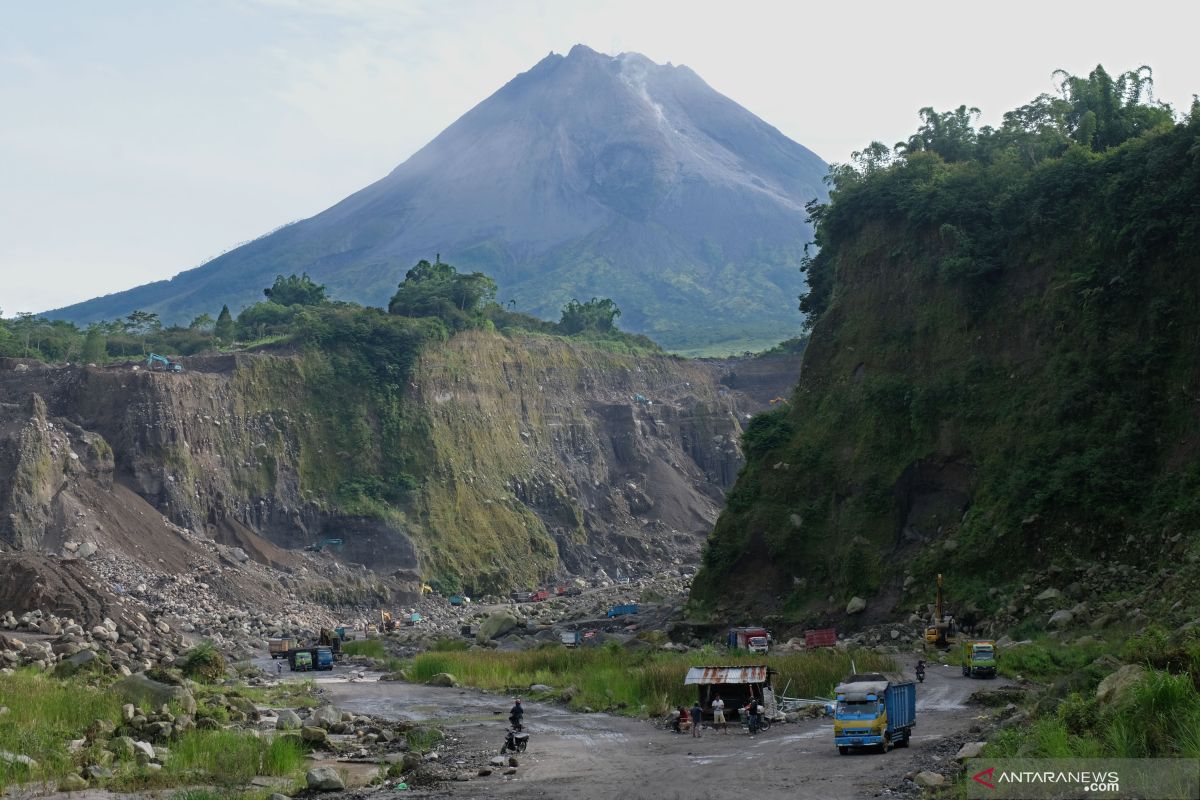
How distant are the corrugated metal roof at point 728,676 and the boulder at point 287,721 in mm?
10262

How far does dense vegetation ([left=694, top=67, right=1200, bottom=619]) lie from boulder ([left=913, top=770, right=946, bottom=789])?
77.1 feet

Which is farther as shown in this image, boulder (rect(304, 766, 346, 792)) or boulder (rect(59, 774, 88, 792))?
boulder (rect(304, 766, 346, 792))

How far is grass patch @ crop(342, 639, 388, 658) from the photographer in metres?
60.4

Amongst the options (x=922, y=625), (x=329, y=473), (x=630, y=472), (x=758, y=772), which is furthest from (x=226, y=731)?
(x=630, y=472)

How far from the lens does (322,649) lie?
55250 mm

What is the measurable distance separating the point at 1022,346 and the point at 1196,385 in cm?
851

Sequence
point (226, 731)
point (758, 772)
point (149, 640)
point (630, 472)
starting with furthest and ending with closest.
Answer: point (630, 472)
point (149, 640)
point (226, 731)
point (758, 772)

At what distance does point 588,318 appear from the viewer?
442ft

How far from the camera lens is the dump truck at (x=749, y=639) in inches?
1718

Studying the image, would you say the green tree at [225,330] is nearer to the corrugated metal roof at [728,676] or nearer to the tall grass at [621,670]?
the tall grass at [621,670]

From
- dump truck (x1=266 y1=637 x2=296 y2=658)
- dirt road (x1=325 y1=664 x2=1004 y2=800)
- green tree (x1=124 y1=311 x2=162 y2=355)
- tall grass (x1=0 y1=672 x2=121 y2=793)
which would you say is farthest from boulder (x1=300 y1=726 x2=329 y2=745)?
green tree (x1=124 y1=311 x2=162 y2=355)

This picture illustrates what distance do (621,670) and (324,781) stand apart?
1813 cm

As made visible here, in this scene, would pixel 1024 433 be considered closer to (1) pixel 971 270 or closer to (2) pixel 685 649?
(1) pixel 971 270

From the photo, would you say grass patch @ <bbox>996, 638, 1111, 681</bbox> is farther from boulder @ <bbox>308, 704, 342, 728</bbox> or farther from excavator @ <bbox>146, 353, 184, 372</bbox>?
excavator @ <bbox>146, 353, 184, 372</bbox>
